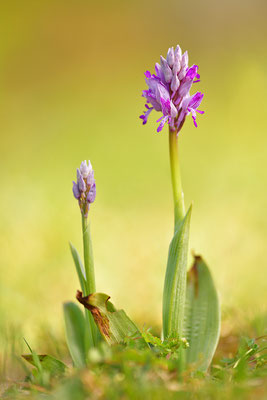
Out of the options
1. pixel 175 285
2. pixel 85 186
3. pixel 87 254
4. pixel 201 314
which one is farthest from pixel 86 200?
pixel 201 314

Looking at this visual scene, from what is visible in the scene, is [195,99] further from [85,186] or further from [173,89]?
[85,186]

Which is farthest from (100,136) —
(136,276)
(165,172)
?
(136,276)

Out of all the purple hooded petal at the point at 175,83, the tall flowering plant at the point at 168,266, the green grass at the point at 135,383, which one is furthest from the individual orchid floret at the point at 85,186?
the green grass at the point at 135,383

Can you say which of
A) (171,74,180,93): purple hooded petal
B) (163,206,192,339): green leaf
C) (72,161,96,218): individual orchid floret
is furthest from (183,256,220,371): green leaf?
(171,74,180,93): purple hooded petal

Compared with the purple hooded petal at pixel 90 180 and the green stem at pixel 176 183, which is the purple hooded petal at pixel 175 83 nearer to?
the green stem at pixel 176 183

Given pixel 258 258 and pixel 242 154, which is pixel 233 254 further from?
pixel 242 154

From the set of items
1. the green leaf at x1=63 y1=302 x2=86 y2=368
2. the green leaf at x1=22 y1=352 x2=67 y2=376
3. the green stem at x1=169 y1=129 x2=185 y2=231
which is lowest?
the green leaf at x1=22 y1=352 x2=67 y2=376

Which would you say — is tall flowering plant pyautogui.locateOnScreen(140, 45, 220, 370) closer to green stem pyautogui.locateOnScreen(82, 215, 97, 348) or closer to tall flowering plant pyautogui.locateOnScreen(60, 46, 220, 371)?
tall flowering plant pyautogui.locateOnScreen(60, 46, 220, 371)
